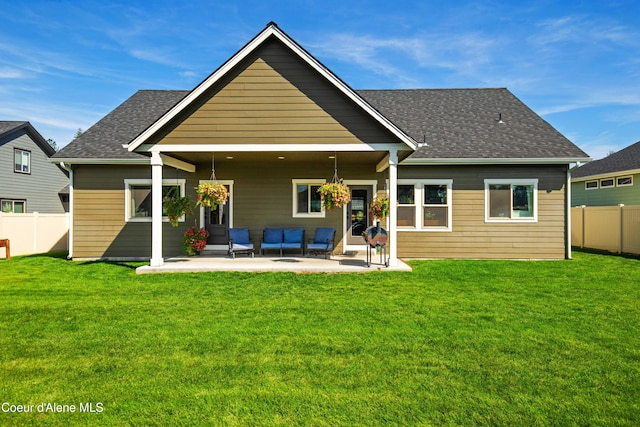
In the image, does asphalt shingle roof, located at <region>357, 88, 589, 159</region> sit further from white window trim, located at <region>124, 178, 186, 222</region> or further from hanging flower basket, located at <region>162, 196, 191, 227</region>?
white window trim, located at <region>124, 178, 186, 222</region>

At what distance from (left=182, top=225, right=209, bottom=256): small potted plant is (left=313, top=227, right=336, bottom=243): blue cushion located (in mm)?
3483

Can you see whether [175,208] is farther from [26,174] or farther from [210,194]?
[26,174]

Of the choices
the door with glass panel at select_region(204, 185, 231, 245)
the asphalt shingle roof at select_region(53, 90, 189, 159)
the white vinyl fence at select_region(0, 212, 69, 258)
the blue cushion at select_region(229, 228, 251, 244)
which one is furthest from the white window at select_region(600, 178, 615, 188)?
the white vinyl fence at select_region(0, 212, 69, 258)

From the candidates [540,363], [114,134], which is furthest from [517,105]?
[114,134]

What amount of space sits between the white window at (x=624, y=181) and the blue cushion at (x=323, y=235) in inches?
621

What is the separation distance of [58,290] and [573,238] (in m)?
18.8

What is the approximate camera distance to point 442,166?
11.8 meters

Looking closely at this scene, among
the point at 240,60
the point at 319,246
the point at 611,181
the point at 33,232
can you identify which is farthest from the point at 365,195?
the point at 611,181

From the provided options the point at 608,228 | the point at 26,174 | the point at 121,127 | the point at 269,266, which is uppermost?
the point at 121,127

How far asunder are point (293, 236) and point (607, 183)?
17.7 metres

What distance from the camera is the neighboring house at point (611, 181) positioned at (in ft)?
57.2

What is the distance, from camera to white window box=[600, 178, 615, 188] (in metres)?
18.9

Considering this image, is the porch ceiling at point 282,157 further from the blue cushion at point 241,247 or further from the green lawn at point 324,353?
the green lawn at point 324,353

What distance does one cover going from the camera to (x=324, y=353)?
13.4ft
